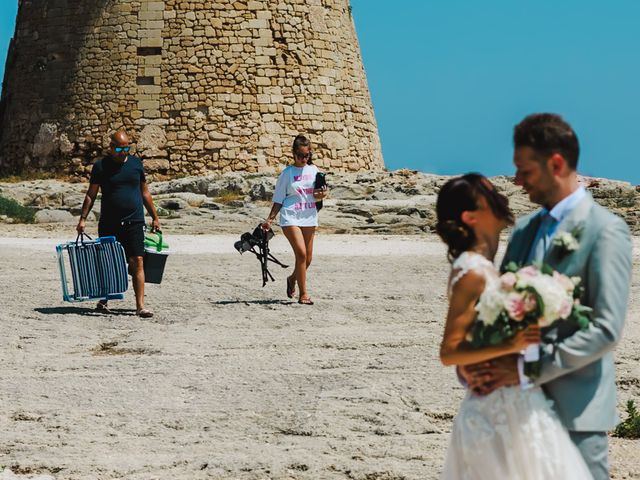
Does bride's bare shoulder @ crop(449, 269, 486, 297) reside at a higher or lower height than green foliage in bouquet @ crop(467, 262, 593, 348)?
higher

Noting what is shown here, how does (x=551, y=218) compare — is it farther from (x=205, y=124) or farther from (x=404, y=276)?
(x=205, y=124)

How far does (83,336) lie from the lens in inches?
361

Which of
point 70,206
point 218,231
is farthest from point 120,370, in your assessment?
point 70,206

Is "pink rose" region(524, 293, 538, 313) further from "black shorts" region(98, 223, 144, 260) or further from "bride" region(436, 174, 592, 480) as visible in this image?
"black shorts" region(98, 223, 144, 260)

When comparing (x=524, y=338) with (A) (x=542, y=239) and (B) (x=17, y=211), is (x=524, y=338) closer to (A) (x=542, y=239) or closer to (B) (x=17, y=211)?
(A) (x=542, y=239)

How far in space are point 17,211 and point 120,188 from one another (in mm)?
11413

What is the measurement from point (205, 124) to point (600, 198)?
837 cm

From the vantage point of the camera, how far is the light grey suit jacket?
328cm

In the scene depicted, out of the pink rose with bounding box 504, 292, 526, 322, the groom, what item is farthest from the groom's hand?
the pink rose with bounding box 504, 292, 526, 322

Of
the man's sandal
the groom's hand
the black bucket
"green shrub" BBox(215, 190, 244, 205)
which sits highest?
the groom's hand

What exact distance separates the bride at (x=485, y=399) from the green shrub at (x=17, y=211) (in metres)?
18.0

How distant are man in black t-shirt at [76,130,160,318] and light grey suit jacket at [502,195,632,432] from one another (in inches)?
276

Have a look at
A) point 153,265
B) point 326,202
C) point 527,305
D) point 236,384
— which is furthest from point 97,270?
point 326,202

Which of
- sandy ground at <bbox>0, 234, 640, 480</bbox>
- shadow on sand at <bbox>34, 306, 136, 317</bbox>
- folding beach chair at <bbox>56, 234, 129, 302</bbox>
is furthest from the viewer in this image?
shadow on sand at <bbox>34, 306, 136, 317</bbox>
